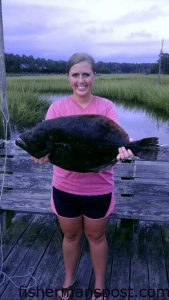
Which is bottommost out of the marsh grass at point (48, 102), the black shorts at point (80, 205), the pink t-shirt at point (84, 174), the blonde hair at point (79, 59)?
the marsh grass at point (48, 102)

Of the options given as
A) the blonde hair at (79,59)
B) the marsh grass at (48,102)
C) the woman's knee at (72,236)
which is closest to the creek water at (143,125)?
the marsh grass at (48,102)

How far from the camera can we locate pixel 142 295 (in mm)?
2982

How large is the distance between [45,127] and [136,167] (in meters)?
1.61

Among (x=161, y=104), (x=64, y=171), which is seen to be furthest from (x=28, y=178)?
(x=161, y=104)

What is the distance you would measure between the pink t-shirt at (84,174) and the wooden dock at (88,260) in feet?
3.31

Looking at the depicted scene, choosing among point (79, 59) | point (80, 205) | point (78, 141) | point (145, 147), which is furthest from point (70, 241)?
point (79, 59)

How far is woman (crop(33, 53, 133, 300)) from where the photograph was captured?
Answer: 8.04ft

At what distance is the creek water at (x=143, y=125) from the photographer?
1444 centimetres

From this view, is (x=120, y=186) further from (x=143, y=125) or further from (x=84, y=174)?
(x=143, y=125)

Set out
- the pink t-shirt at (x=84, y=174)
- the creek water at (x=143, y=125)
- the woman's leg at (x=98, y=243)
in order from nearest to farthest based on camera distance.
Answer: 1. the pink t-shirt at (x=84, y=174)
2. the woman's leg at (x=98, y=243)
3. the creek water at (x=143, y=125)

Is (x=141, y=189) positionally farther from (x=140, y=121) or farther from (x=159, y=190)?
(x=140, y=121)

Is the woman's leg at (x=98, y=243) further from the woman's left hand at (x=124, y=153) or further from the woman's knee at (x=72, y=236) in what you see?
the woman's left hand at (x=124, y=153)

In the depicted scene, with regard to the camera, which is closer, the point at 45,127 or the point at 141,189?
the point at 45,127

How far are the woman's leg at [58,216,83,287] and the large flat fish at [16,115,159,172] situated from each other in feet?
1.56
